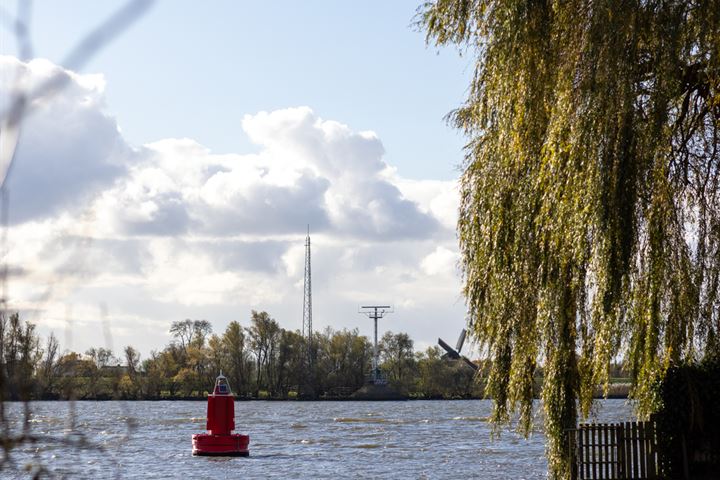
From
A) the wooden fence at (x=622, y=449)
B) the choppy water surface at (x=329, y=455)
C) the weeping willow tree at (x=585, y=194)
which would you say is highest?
the weeping willow tree at (x=585, y=194)

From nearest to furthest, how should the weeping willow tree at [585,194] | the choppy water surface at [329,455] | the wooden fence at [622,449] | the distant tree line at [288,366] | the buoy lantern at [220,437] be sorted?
the weeping willow tree at [585,194] < the wooden fence at [622,449] < the choppy water surface at [329,455] < the buoy lantern at [220,437] < the distant tree line at [288,366]

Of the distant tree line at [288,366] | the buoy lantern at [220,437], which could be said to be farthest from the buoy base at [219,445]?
the distant tree line at [288,366]

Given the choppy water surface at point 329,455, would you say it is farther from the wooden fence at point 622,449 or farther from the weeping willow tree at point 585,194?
the weeping willow tree at point 585,194

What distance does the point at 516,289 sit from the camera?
15.4 meters

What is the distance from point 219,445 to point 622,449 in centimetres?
2337

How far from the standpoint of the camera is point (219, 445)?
3859cm

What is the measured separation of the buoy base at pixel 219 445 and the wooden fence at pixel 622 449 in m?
22.6

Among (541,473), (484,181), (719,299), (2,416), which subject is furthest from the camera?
(541,473)

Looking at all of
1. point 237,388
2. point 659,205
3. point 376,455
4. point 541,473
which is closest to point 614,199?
point 659,205

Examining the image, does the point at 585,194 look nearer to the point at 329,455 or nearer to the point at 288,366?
the point at 329,455

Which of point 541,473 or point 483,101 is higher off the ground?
point 483,101

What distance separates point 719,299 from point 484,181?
12.4 feet

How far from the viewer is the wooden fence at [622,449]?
1728cm

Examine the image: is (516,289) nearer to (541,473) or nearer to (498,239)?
(498,239)
